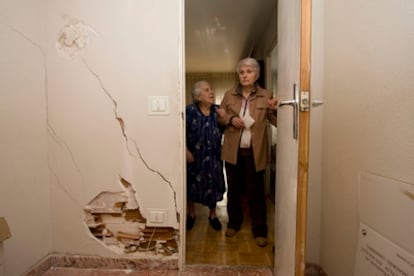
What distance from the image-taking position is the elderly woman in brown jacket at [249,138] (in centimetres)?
179

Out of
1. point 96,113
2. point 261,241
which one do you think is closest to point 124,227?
point 96,113

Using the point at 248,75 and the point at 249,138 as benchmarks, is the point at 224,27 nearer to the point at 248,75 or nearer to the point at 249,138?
the point at 248,75

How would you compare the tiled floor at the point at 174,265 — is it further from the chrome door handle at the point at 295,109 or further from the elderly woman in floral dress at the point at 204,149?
the chrome door handle at the point at 295,109

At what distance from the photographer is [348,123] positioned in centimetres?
110

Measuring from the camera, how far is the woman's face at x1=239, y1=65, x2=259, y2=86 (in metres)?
1.81

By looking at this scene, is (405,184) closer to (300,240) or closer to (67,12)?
(300,240)

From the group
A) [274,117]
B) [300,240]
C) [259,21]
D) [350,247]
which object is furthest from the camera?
[259,21]

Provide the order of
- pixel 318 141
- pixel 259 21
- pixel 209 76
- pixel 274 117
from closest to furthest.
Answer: pixel 318 141 → pixel 274 117 → pixel 259 21 → pixel 209 76

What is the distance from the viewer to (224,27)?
3.19 m

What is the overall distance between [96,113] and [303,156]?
46.5 inches

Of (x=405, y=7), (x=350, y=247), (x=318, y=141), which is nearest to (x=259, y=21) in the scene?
(x=318, y=141)

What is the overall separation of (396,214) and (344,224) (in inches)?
15.8

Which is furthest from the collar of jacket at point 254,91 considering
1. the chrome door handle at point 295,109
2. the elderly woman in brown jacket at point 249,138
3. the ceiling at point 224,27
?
the ceiling at point 224,27

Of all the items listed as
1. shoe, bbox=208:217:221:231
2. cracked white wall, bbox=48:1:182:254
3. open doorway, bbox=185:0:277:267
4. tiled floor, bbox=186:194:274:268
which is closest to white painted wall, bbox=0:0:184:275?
cracked white wall, bbox=48:1:182:254
